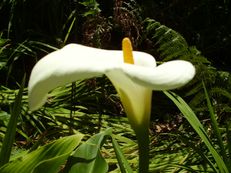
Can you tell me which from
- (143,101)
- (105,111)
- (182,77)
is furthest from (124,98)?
(105,111)

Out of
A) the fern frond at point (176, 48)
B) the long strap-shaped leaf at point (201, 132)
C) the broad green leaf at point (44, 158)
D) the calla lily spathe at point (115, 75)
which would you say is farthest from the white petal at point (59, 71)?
the fern frond at point (176, 48)

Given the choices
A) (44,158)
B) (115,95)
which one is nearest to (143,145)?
(44,158)

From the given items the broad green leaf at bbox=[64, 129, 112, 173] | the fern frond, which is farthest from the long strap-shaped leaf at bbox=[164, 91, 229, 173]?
the fern frond

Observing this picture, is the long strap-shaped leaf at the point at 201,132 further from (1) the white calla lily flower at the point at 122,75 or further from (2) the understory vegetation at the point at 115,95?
(1) the white calla lily flower at the point at 122,75

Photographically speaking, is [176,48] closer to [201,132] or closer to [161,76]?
[201,132]

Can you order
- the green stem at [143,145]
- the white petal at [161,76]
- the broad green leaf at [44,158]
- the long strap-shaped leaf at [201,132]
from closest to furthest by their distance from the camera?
the white petal at [161,76]
the green stem at [143,145]
the broad green leaf at [44,158]
the long strap-shaped leaf at [201,132]

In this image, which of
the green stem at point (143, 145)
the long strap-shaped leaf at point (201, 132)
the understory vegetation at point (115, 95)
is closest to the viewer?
the green stem at point (143, 145)

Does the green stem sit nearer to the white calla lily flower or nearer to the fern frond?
the white calla lily flower

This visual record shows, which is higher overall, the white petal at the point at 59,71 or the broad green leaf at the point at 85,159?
the white petal at the point at 59,71
